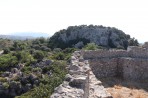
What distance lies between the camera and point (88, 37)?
7806cm

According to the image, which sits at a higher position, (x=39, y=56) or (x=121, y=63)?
(x=121, y=63)

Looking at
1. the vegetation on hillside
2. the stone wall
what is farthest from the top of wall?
the vegetation on hillside

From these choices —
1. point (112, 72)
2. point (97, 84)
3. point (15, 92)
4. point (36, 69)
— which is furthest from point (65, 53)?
point (97, 84)

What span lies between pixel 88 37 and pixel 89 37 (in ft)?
0.74

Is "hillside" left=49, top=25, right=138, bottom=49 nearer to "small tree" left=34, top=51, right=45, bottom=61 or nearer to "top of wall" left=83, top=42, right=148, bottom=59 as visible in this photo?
"small tree" left=34, top=51, right=45, bottom=61

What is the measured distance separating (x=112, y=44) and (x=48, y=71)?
18.7 meters

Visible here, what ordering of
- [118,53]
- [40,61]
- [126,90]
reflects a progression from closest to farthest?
[126,90], [118,53], [40,61]

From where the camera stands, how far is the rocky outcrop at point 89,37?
73000mm

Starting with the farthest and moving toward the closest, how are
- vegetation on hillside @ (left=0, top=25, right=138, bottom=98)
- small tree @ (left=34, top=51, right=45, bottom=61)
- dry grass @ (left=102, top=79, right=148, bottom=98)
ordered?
1. small tree @ (left=34, top=51, right=45, bottom=61)
2. vegetation on hillside @ (left=0, top=25, right=138, bottom=98)
3. dry grass @ (left=102, top=79, right=148, bottom=98)

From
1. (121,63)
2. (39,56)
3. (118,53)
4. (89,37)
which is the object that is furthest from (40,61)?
(121,63)

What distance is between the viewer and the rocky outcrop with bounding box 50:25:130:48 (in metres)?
73.0

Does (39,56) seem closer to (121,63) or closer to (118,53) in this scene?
(118,53)

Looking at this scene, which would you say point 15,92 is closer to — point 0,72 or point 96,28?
Result: point 0,72

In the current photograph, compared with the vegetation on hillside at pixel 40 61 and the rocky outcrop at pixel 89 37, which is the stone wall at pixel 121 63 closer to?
the vegetation on hillside at pixel 40 61
